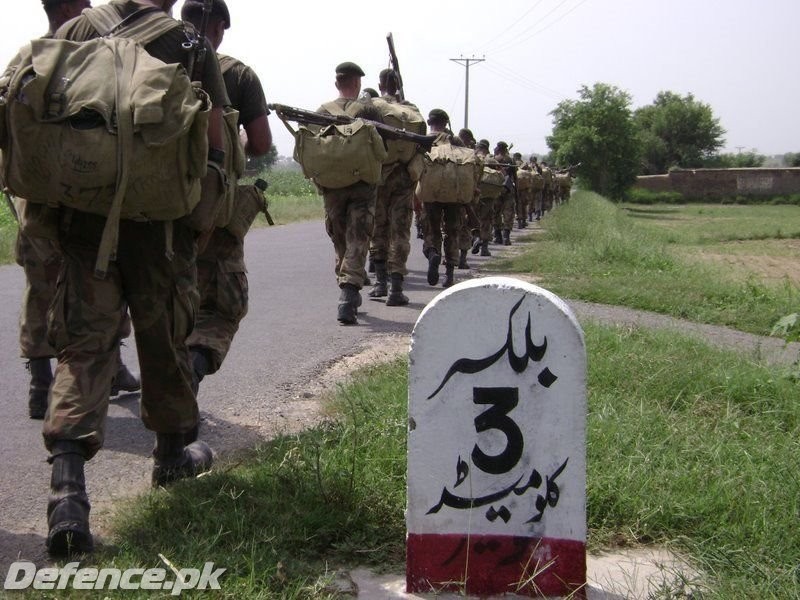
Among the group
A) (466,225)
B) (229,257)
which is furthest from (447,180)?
(229,257)

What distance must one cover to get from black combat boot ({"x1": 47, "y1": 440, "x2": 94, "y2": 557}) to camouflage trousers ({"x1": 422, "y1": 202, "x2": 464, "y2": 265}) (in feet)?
25.6

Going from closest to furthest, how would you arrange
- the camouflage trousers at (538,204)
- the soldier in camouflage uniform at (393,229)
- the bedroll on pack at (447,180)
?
1. the soldier in camouflage uniform at (393,229)
2. the bedroll on pack at (447,180)
3. the camouflage trousers at (538,204)

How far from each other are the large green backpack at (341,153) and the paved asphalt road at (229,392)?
3.66ft

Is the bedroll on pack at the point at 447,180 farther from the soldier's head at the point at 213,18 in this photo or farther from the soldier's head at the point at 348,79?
the soldier's head at the point at 213,18

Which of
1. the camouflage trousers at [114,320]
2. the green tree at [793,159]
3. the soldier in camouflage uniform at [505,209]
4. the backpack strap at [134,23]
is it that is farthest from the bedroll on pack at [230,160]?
the green tree at [793,159]

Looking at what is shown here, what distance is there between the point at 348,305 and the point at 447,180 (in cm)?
313

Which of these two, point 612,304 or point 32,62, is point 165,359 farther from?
point 612,304

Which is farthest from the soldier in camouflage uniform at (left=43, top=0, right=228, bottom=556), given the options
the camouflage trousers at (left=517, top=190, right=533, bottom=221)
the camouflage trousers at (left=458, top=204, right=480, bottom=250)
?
the camouflage trousers at (left=517, top=190, right=533, bottom=221)

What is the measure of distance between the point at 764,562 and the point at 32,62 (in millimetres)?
2694

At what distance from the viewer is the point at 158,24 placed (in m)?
3.46

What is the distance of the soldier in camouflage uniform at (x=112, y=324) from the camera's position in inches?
127

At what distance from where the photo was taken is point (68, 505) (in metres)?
3.14

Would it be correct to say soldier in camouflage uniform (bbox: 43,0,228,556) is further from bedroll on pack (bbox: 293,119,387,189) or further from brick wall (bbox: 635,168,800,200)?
brick wall (bbox: 635,168,800,200)

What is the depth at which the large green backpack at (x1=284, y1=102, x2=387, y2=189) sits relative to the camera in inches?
297
